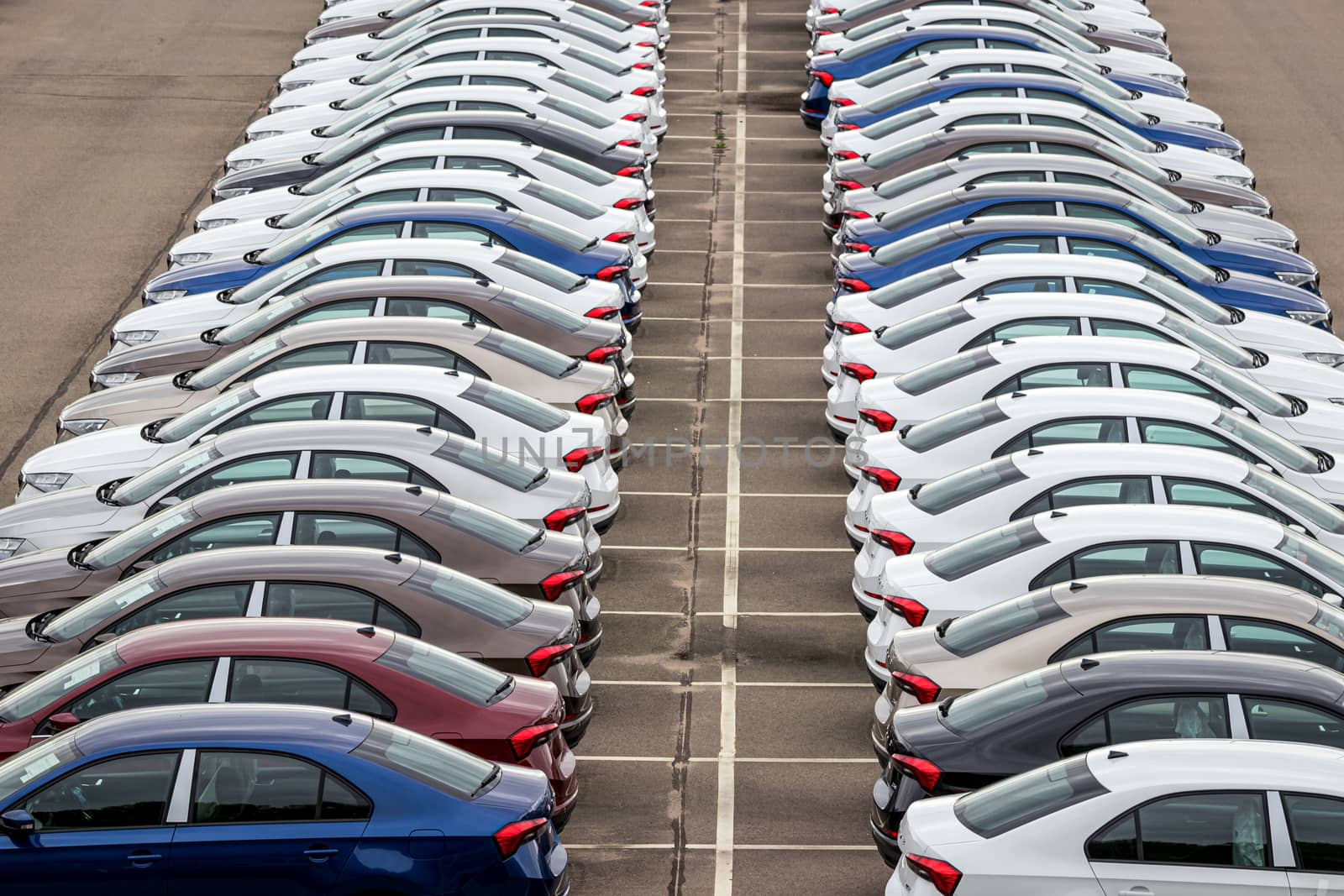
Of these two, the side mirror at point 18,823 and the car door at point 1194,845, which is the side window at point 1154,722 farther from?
the side mirror at point 18,823

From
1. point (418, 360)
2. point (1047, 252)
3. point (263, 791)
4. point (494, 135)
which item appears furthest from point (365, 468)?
point (494, 135)

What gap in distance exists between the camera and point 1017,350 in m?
12.9

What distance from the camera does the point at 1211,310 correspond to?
48.8 ft

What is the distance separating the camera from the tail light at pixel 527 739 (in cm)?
934

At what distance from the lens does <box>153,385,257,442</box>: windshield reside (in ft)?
40.9

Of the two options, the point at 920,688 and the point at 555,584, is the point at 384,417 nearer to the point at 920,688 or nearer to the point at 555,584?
the point at 555,584

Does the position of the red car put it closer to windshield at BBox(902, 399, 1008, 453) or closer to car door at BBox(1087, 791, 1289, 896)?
car door at BBox(1087, 791, 1289, 896)

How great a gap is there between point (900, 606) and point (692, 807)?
1.65 m

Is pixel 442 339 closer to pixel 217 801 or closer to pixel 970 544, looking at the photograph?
pixel 970 544

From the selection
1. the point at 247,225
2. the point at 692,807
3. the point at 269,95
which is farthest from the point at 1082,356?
the point at 269,95

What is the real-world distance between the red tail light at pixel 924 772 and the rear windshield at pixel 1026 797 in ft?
1.56

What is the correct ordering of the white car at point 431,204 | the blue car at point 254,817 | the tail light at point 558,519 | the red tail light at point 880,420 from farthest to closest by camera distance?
1. the white car at point 431,204
2. the red tail light at point 880,420
3. the tail light at point 558,519
4. the blue car at point 254,817

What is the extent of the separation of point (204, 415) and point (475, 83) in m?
7.08

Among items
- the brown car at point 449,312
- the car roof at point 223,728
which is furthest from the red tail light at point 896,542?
the car roof at point 223,728
